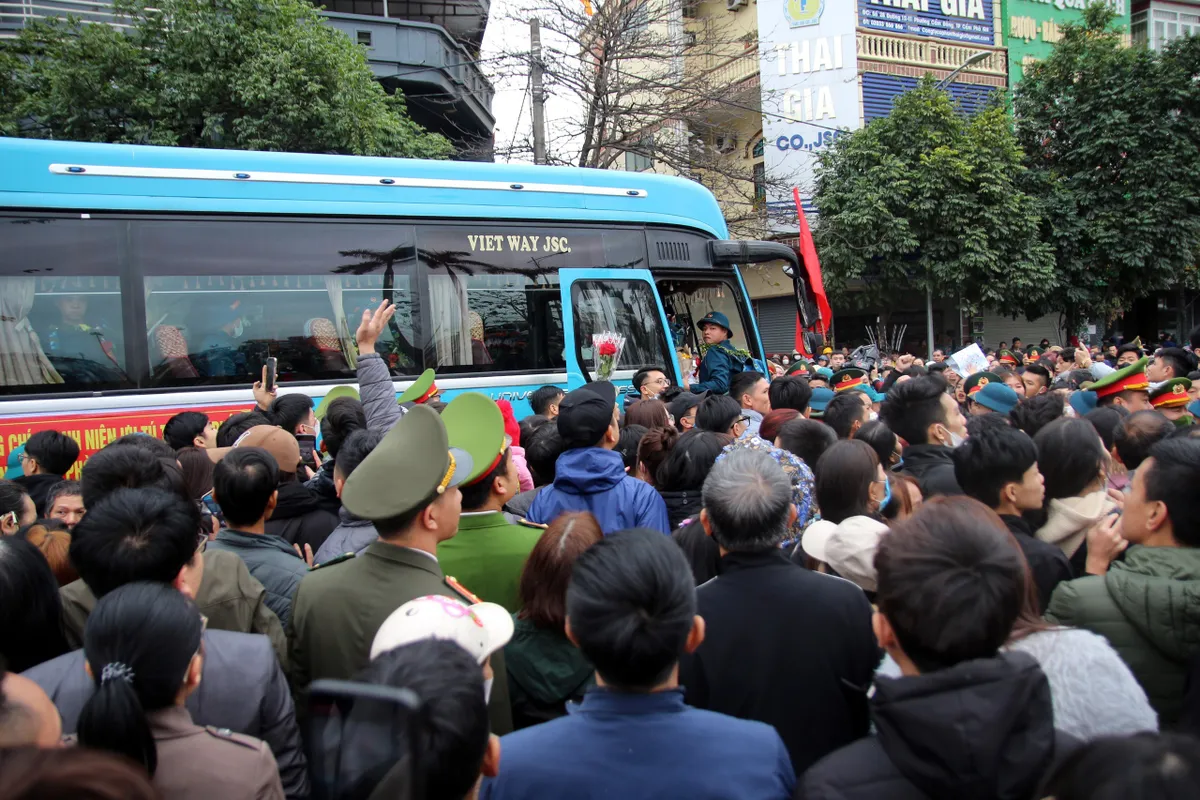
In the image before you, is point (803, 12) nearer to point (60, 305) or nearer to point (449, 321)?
point (449, 321)

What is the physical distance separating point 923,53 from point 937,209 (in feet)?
23.3

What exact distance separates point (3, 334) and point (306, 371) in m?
2.23

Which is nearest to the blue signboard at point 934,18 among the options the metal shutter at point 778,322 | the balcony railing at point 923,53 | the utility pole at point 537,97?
the balcony railing at point 923,53

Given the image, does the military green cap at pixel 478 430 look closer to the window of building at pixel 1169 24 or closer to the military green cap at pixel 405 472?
the military green cap at pixel 405 472

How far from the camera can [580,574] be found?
1.85m

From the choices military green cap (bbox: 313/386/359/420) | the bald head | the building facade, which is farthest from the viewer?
the building facade

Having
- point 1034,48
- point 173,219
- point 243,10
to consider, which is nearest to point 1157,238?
point 1034,48

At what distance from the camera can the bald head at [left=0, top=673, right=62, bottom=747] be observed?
5.34 feet

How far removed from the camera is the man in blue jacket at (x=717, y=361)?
302 inches

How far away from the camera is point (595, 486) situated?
3703 millimetres

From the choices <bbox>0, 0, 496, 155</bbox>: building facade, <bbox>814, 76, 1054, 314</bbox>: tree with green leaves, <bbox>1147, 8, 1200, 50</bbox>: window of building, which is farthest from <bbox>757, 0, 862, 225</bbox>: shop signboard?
<bbox>1147, 8, 1200, 50</bbox>: window of building

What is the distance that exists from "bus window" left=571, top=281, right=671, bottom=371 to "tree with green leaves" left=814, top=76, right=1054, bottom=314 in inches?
547

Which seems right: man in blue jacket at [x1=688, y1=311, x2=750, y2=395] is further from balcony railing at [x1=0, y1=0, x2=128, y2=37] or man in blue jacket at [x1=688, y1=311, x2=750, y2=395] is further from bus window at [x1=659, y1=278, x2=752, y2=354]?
balcony railing at [x1=0, y1=0, x2=128, y2=37]

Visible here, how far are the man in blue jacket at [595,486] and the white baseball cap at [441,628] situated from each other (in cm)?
174
